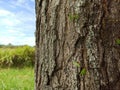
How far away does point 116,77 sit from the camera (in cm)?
209

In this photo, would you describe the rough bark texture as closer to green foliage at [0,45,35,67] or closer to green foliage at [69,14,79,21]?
green foliage at [69,14,79,21]

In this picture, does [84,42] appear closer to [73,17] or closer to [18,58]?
[73,17]

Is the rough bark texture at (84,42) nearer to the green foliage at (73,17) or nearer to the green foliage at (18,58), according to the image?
the green foliage at (73,17)

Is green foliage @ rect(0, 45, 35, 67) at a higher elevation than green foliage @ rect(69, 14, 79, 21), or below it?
below

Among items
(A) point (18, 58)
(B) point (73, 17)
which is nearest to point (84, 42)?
(B) point (73, 17)

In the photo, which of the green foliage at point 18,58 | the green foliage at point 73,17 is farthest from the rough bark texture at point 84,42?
the green foliage at point 18,58

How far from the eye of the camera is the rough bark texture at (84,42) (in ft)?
6.72

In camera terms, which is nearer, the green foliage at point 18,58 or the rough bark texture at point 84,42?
the rough bark texture at point 84,42

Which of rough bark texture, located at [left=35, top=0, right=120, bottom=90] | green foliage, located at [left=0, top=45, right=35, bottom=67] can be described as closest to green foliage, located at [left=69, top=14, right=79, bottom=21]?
rough bark texture, located at [left=35, top=0, right=120, bottom=90]

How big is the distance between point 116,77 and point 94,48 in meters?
0.22

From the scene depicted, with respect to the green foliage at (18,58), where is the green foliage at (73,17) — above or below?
above

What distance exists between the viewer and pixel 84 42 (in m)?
2.06

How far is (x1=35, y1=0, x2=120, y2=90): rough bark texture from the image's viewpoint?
2049 millimetres

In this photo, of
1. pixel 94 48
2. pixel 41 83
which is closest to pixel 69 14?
pixel 94 48
